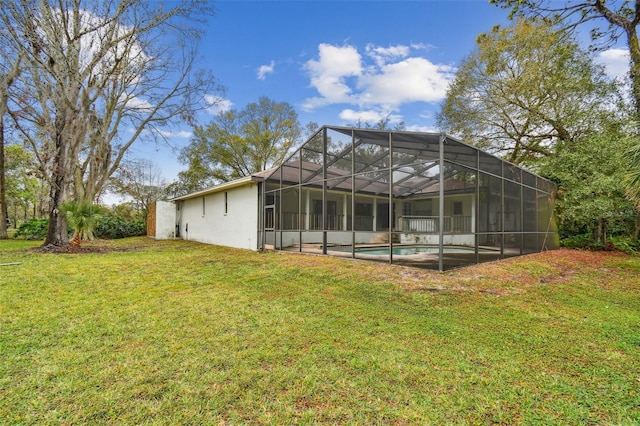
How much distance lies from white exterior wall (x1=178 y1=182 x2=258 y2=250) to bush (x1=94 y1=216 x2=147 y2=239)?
166 inches

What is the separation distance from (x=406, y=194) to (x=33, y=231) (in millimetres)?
19268

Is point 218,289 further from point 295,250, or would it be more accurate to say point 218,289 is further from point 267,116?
point 267,116

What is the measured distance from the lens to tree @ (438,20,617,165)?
12.1 meters

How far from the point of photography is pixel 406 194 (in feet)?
43.1

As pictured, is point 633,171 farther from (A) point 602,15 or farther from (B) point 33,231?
(B) point 33,231

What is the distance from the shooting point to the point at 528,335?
3.24m

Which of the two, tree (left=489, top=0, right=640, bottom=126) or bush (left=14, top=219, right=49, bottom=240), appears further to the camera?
bush (left=14, top=219, right=49, bottom=240)

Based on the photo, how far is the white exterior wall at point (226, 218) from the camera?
38.0ft

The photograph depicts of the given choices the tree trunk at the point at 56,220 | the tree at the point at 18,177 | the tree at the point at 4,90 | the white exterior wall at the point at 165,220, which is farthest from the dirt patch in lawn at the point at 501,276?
the tree at the point at 18,177

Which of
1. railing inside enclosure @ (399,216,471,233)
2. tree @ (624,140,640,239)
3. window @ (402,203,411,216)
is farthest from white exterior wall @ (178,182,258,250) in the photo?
tree @ (624,140,640,239)

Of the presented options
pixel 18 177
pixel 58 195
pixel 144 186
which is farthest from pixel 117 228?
pixel 18 177

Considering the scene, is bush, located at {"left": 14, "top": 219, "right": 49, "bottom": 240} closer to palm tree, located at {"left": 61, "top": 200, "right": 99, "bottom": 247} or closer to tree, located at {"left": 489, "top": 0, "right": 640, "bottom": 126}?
→ palm tree, located at {"left": 61, "top": 200, "right": 99, "bottom": 247}

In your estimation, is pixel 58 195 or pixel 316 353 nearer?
pixel 316 353

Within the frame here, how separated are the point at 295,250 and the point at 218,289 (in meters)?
5.78
